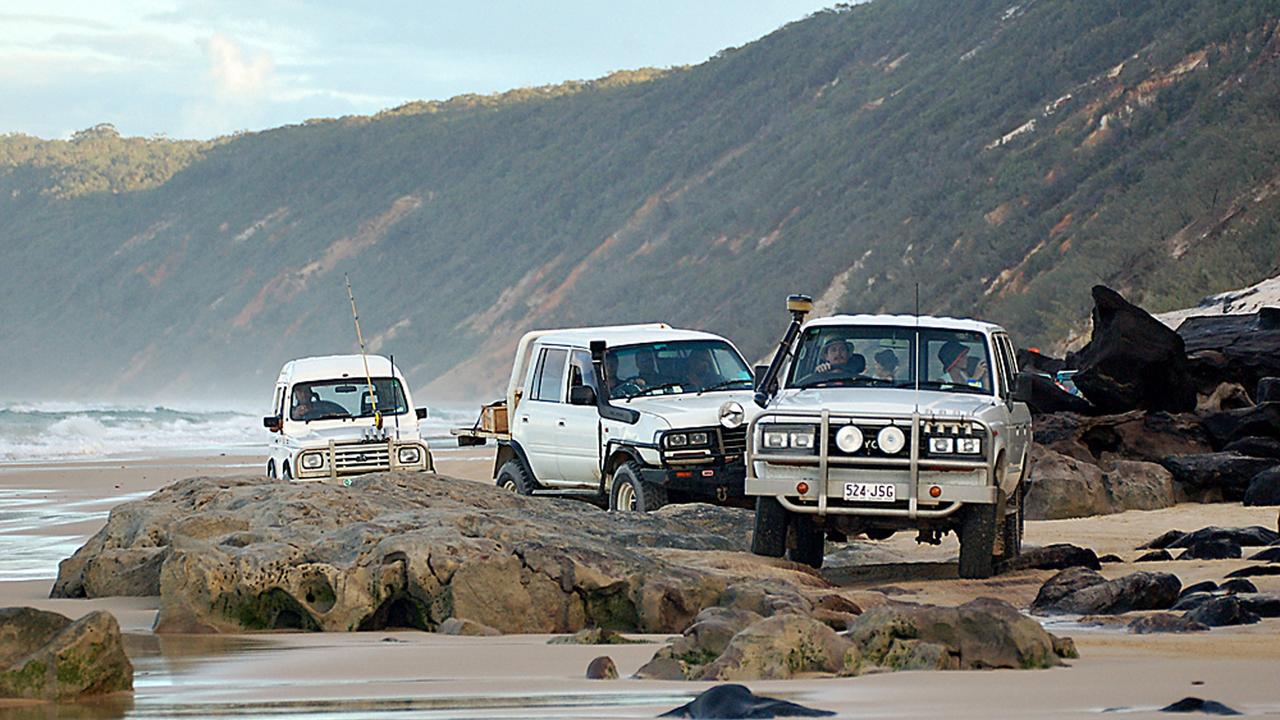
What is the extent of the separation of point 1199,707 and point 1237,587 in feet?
15.0

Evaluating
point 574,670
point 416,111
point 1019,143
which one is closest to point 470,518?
point 574,670

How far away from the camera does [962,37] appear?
82.8m

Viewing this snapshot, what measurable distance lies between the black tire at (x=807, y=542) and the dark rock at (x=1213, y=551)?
8.54 ft

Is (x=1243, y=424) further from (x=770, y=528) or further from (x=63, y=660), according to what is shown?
(x=63, y=660)

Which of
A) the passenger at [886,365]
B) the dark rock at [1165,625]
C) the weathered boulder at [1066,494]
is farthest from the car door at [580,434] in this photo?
the dark rock at [1165,625]

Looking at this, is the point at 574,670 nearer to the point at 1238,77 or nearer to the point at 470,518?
the point at 470,518

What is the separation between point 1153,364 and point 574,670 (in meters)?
15.2

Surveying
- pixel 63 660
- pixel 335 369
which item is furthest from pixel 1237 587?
pixel 335 369

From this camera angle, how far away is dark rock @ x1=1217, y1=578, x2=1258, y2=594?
10.8 metres

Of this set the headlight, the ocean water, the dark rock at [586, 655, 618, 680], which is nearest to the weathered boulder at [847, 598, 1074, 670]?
the dark rock at [586, 655, 618, 680]

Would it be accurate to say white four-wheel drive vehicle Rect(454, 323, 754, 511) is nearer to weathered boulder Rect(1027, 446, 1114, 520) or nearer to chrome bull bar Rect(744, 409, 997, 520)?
weathered boulder Rect(1027, 446, 1114, 520)

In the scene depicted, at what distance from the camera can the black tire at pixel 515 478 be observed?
18625mm

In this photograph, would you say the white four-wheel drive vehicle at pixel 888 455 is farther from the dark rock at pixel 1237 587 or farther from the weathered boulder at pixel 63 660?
the weathered boulder at pixel 63 660

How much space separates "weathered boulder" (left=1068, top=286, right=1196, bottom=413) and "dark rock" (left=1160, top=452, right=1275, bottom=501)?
3.28 meters
